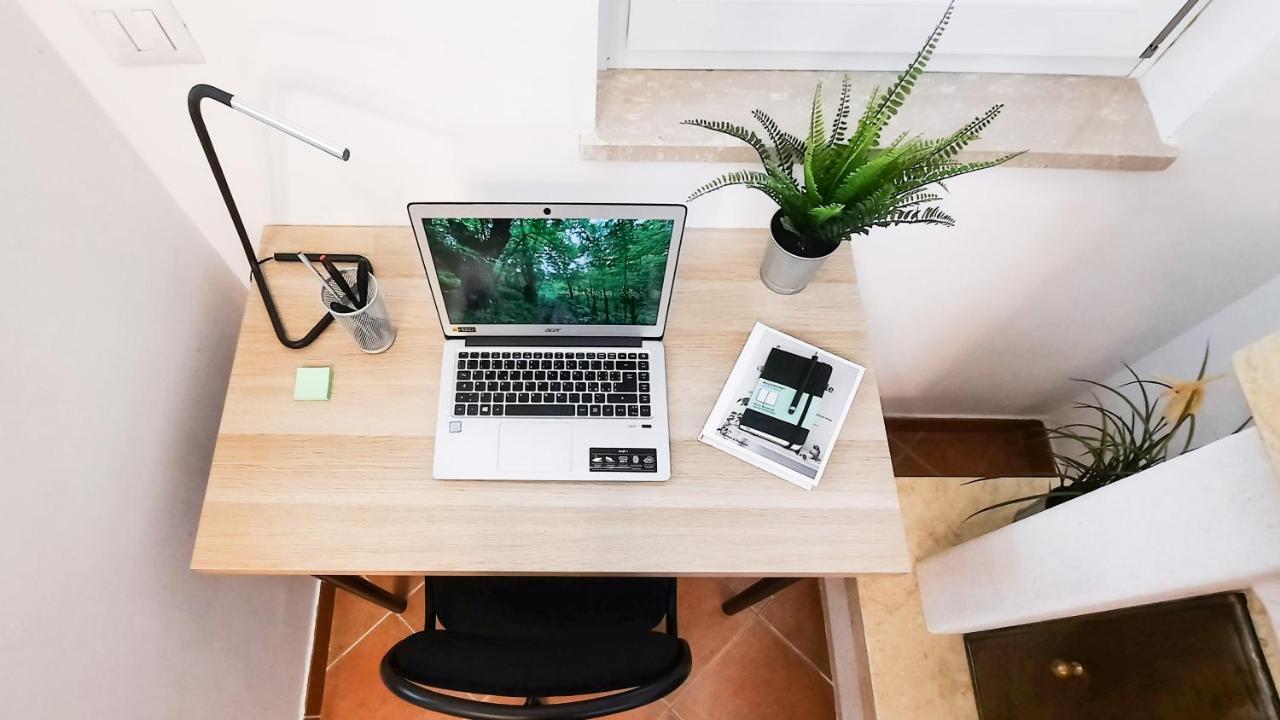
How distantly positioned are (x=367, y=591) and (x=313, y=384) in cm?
61

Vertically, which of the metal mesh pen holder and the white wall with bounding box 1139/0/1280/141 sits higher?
the white wall with bounding box 1139/0/1280/141

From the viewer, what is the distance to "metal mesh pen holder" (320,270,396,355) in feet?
3.36

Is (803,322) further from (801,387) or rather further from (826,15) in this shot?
(826,15)

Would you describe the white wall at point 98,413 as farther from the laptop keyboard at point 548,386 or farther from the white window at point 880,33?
the white window at point 880,33

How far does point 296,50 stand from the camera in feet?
3.14

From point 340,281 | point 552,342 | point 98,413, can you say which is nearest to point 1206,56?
point 552,342

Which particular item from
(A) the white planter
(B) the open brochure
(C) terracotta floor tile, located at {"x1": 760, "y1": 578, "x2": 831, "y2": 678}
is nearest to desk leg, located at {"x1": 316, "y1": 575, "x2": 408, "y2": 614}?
(B) the open brochure

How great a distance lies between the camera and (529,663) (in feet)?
2.98

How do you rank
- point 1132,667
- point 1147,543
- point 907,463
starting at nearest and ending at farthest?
1. point 1147,543
2. point 1132,667
3. point 907,463

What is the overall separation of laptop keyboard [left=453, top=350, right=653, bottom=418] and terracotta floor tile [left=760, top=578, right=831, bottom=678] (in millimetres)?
967

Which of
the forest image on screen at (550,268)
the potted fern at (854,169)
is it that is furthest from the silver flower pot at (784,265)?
the forest image on screen at (550,268)

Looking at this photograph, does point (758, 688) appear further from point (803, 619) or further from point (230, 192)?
point (230, 192)

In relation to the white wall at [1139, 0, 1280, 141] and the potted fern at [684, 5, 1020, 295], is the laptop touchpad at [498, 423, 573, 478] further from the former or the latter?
the white wall at [1139, 0, 1280, 141]

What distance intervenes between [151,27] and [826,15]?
0.97 m
